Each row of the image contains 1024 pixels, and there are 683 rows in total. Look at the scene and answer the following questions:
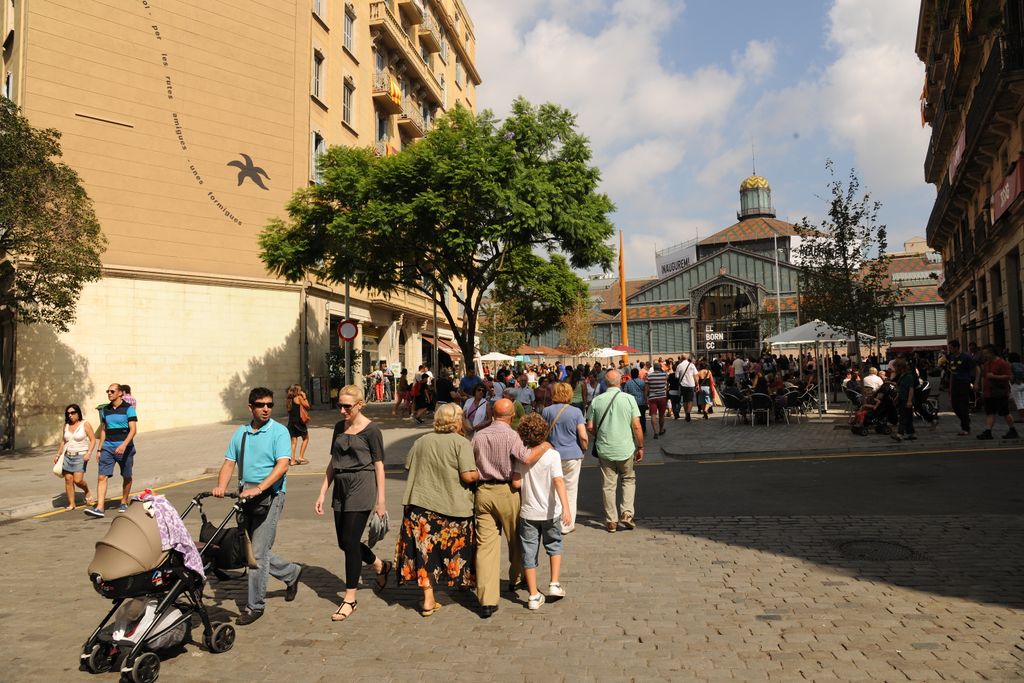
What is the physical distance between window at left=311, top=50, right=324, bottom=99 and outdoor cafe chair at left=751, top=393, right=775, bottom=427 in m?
18.3

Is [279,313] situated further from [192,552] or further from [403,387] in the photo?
[192,552]

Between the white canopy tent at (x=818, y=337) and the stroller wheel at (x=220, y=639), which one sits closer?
the stroller wheel at (x=220, y=639)

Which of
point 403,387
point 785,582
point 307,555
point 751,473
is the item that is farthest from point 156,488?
point 403,387

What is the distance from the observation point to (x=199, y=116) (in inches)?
897

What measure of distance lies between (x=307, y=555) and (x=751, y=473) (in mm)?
6858

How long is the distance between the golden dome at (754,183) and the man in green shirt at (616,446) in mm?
85165

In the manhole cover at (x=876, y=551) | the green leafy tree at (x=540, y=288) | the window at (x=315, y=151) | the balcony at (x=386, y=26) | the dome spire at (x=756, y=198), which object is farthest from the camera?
the dome spire at (x=756, y=198)

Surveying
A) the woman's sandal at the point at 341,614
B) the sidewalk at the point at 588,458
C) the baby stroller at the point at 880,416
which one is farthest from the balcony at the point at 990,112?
the woman's sandal at the point at 341,614

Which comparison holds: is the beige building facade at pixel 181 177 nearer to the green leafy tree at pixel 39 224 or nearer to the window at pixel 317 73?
the window at pixel 317 73

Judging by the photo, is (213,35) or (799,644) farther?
(213,35)

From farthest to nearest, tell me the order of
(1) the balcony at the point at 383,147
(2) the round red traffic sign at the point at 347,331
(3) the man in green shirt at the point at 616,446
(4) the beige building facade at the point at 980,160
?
(1) the balcony at the point at 383,147 < (2) the round red traffic sign at the point at 347,331 < (4) the beige building facade at the point at 980,160 < (3) the man in green shirt at the point at 616,446

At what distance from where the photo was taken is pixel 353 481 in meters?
5.47

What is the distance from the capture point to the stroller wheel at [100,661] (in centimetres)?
430

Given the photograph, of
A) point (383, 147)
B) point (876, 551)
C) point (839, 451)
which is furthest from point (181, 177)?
point (876, 551)
